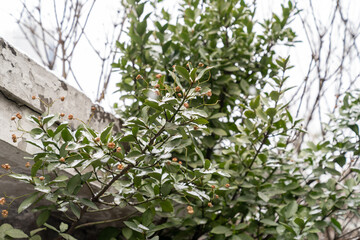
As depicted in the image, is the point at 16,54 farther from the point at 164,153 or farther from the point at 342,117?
the point at 342,117

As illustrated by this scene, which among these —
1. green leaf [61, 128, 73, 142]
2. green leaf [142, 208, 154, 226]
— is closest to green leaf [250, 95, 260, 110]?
green leaf [142, 208, 154, 226]

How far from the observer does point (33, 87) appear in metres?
1.18

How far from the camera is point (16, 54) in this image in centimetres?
114

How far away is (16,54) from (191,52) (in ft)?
2.68

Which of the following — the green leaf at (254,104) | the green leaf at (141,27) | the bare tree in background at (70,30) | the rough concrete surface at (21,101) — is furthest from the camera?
the bare tree in background at (70,30)

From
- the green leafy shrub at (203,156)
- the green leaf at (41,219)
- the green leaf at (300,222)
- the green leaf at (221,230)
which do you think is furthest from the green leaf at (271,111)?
the green leaf at (41,219)

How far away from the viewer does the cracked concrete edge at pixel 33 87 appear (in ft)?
3.57

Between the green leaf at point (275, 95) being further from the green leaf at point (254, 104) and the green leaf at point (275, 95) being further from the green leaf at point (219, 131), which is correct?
the green leaf at point (219, 131)

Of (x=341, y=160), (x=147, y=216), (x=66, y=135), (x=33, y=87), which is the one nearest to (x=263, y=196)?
(x=341, y=160)

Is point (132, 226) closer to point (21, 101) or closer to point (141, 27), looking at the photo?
point (21, 101)

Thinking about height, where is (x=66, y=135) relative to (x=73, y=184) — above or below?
above

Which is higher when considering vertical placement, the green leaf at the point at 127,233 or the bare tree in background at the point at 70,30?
the bare tree in background at the point at 70,30

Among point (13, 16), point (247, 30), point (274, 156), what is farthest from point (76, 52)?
point (274, 156)

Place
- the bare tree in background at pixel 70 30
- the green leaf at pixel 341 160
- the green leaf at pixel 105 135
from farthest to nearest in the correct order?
1. the bare tree in background at pixel 70 30
2. the green leaf at pixel 341 160
3. the green leaf at pixel 105 135
